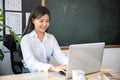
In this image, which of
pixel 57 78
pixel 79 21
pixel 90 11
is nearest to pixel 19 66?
pixel 57 78

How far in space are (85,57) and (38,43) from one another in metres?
0.59

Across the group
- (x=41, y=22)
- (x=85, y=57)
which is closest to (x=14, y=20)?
(x=41, y=22)

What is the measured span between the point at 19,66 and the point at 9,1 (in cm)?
91

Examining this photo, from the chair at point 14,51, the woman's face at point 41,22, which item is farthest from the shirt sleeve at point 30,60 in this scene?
the chair at point 14,51

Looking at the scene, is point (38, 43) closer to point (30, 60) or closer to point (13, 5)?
point (30, 60)

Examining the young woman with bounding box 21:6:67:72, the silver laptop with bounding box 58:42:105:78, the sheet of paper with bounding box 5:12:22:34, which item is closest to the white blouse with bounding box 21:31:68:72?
the young woman with bounding box 21:6:67:72

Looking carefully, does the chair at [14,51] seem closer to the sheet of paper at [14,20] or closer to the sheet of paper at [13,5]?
the sheet of paper at [14,20]

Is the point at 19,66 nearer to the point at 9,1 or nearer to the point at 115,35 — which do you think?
the point at 9,1

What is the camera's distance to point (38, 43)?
6.43 ft

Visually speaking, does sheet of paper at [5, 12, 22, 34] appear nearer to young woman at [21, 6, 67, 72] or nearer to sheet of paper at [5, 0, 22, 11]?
sheet of paper at [5, 0, 22, 11]

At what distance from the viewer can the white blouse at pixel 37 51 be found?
174cm

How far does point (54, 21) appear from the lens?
297 cm

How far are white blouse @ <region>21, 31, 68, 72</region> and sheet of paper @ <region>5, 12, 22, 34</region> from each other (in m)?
0.81

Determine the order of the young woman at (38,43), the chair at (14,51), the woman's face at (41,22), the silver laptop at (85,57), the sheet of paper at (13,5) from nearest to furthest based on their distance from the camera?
the silver laptop at (85,57) → the young woman at (38,43) → the woman's face at (41,22) → the chair at (14,51) → the sheet of paper at (13,5)
